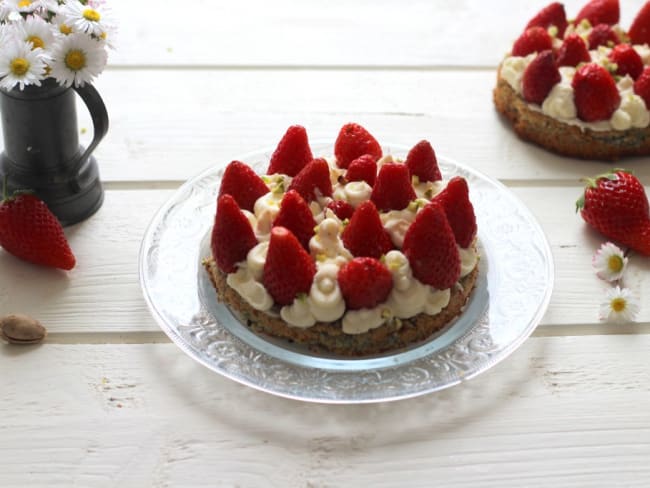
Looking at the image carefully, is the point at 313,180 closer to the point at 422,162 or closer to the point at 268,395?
the point at 422,162

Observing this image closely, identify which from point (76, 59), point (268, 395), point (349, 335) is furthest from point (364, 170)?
point (76, 59)

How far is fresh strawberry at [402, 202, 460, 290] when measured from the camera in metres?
1.32

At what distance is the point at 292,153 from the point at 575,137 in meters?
0.67

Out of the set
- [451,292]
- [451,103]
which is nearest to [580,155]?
[451,103]

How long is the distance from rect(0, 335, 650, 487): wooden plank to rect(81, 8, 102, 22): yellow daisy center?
1.79 feet

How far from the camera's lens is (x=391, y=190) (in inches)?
56.1

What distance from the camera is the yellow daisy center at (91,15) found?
1.51 metres

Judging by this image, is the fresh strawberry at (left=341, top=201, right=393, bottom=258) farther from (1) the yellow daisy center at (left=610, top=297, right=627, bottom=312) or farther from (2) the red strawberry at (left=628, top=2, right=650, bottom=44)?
(2) the red strawberry at (left=628, top=2, right=650, bottom=44)

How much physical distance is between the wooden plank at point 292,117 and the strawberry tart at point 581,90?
0.14ft

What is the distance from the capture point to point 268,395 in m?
1.35

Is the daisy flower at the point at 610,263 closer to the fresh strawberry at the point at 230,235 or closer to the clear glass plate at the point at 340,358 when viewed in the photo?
the clear glass plate at the point at 340,358

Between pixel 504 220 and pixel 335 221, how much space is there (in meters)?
0.38

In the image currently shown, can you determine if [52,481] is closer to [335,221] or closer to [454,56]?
[335,221]

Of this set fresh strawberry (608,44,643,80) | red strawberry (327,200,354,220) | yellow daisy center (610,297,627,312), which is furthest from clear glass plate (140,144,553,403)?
fresh strawberry (608,44,643,80)
